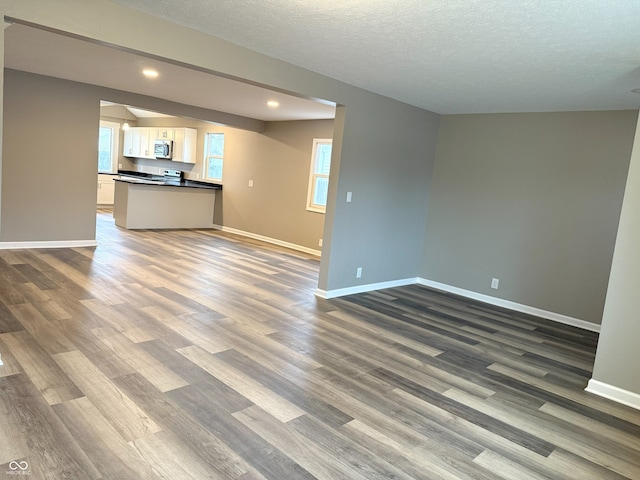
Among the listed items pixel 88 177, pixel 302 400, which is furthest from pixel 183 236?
pixel 302 400

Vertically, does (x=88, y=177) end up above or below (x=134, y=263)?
above

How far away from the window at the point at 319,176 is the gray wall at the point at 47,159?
3.32 meters

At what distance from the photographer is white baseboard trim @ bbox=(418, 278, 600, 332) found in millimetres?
4691

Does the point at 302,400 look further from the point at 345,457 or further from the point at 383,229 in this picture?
the point at 383,229

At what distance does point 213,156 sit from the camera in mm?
9430

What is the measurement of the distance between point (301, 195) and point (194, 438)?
→ 19.0 feet

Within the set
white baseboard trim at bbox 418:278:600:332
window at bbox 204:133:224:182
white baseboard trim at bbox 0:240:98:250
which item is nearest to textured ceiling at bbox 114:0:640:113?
white baseboard trim at bbox 418:278:600:332

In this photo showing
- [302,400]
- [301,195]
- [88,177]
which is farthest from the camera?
[301,195]

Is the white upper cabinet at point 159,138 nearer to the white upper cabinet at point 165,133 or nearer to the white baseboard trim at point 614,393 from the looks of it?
the white upper cabinet at point 165,133

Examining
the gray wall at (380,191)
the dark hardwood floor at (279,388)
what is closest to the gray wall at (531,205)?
the gray wall at (380,191)

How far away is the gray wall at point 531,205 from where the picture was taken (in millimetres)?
4543

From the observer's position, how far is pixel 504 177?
5.22 meters

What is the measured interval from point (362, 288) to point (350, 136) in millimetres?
1821

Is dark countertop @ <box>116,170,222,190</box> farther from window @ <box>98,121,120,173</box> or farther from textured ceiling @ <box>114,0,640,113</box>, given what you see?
textured ceiling @ <box>114,0,640,113</box>
